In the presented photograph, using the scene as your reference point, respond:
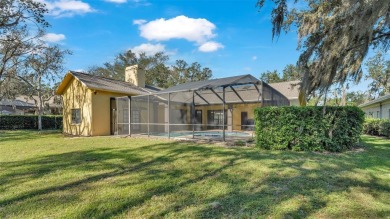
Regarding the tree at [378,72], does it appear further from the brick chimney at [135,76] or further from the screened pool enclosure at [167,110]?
the brick chimney at [135,76]

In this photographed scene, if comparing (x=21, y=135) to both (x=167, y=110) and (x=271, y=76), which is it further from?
(x=271, y=76)

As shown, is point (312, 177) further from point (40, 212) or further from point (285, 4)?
point (40, 212)

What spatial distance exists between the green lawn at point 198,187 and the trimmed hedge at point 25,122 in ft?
58.5

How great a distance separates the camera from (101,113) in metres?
13.9

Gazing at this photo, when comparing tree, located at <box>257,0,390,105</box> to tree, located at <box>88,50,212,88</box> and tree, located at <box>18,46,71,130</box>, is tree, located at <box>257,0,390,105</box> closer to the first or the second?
tree, located at <box>18,46,71,130</box>

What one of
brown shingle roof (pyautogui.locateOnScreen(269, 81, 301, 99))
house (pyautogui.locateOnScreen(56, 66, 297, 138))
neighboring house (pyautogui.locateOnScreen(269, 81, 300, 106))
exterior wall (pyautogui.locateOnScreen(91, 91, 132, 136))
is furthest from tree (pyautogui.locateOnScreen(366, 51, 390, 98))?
exterior wall (pyautogui.locateOnScreen(91, 91, 132, 136))

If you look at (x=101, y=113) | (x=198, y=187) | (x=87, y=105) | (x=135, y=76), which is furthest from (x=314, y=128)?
(x=135, y=76)

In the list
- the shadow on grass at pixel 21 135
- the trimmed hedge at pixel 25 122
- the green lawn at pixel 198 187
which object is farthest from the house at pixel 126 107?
the trimmed hedge at pixel 25 122

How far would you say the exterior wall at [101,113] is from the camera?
13547 millimetres

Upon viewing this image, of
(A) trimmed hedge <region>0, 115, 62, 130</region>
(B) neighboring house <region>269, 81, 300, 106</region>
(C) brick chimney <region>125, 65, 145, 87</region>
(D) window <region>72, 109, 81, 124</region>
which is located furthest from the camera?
(A) trimmed hedge <region>0, 115, 62, 130</region>

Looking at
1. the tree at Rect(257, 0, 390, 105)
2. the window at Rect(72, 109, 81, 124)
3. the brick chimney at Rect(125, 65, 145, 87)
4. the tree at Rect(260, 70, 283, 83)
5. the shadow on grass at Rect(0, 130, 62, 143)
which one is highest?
the tree at Rect(260, 70, 283, 83)

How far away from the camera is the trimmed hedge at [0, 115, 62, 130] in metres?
19.8

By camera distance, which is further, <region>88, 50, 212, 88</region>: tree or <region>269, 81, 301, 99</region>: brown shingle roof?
<region>88, 50, 212, 88</region>: tree

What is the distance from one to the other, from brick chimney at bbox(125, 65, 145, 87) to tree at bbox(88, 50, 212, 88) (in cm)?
1294
